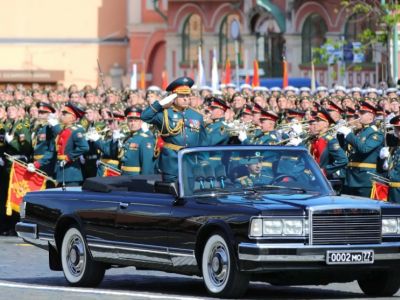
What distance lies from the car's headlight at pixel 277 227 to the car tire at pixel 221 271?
0.96 feet

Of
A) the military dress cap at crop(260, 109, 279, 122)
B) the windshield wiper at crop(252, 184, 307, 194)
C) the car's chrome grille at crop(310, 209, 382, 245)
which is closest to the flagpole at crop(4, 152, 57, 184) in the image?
the military dress cap at crop(260, 109, 279, 122)

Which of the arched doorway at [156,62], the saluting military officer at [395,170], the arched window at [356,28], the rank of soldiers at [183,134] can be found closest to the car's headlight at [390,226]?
the rank of soldiers at [183,134]

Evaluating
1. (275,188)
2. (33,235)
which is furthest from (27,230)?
(275,188)

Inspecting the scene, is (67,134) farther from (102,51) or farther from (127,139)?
(102,51)

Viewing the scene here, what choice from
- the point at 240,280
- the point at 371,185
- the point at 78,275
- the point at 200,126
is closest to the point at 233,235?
the point at 240,280

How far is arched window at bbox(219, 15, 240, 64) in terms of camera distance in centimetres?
6511

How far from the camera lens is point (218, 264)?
50.1ft

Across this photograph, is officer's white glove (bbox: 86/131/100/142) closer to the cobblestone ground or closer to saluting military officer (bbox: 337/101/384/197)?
saluting military officer (bbox: 337/101/384/197)

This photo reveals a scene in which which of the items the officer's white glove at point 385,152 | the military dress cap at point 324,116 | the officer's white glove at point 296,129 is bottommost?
the officer's white glove at point 385,152

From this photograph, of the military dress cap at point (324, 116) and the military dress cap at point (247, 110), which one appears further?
the military dress cap at point (247, 110)

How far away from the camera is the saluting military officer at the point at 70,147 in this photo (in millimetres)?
24719

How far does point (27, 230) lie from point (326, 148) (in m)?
5.66

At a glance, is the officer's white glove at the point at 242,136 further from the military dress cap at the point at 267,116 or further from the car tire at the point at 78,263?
the car tire at the point at 78,263

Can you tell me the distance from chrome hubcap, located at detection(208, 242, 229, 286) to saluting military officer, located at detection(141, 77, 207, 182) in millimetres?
3736
